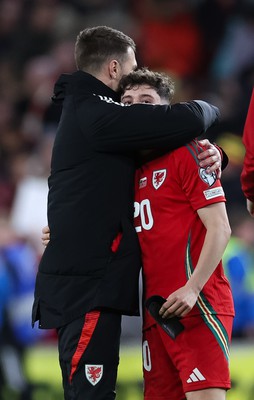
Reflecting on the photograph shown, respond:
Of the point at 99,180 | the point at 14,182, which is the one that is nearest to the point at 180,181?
the point at 99,180

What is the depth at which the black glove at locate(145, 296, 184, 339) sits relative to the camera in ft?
12.9

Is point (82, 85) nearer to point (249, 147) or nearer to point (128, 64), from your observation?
point (128, 64)

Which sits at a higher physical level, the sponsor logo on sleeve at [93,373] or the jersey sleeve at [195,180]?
the jersey sleeve at [195,180]

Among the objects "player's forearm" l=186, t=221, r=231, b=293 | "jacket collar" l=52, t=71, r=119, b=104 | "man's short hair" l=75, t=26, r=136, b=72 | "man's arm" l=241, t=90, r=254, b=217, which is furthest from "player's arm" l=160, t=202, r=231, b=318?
"man's short hair" l=75, t=26, r=136, b=72

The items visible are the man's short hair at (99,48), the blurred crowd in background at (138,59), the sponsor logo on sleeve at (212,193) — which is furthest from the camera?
the blurred crowd in background at (138,59)

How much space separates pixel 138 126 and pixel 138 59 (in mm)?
5887

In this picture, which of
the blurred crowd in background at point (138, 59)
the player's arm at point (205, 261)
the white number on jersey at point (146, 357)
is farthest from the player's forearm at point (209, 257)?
the blurred crowd in background at point (138, 59)

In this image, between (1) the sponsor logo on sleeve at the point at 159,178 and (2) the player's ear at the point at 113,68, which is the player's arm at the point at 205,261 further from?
(2) the player's ear at the point at 113,68

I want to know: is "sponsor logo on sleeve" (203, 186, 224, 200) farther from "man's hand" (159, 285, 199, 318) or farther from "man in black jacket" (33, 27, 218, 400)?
"man's hand" (159, 285, 199, 318)

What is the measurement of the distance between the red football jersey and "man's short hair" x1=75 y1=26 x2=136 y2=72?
1.66 feet

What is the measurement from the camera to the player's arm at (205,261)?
12.6ft

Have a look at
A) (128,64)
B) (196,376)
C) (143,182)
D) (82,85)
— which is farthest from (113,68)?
(196,376)

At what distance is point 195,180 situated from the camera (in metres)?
4.02

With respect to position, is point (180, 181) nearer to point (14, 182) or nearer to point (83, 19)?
point (14, 182)
